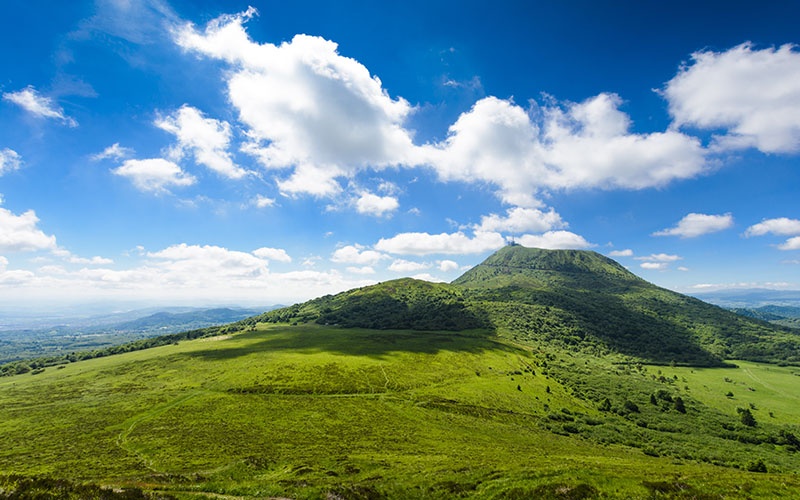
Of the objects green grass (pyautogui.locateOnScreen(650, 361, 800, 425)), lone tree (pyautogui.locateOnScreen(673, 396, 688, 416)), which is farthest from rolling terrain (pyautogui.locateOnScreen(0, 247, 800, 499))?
green grass (pyautogui.locateOnScreen(650, 361, 800, 425))

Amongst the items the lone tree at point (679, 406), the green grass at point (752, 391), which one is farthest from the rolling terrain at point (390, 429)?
the green grass at point (752, 391)

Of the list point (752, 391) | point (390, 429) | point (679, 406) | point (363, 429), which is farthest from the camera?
point (752, 391)

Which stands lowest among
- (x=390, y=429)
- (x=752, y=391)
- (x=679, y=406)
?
(x=752, y=391)

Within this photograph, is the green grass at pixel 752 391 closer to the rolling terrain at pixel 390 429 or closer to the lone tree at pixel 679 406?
the rolling terrain at pixel 390 429

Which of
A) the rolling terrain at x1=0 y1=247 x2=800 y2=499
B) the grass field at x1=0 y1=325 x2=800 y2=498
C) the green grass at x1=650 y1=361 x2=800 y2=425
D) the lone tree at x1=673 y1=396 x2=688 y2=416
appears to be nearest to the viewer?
the rolling terrain at x1=0 y1=247 x2=800 y2=499

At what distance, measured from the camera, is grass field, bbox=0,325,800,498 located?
3703 cm

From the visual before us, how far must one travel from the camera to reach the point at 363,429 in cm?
7319

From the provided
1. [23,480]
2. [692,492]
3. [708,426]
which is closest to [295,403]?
[23,480]

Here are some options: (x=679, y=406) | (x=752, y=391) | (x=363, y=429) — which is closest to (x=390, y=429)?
(x=363, y=429)

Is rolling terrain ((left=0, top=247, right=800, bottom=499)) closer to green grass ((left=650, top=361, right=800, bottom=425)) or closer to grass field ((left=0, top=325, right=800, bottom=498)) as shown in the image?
grass field ((left=0, top=325, right=800, bottom=498))

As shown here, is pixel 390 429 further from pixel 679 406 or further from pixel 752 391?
pixel 752 391

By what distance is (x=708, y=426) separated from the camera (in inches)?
3903

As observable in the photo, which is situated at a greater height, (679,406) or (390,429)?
(390,429)

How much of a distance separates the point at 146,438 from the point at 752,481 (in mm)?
98285
